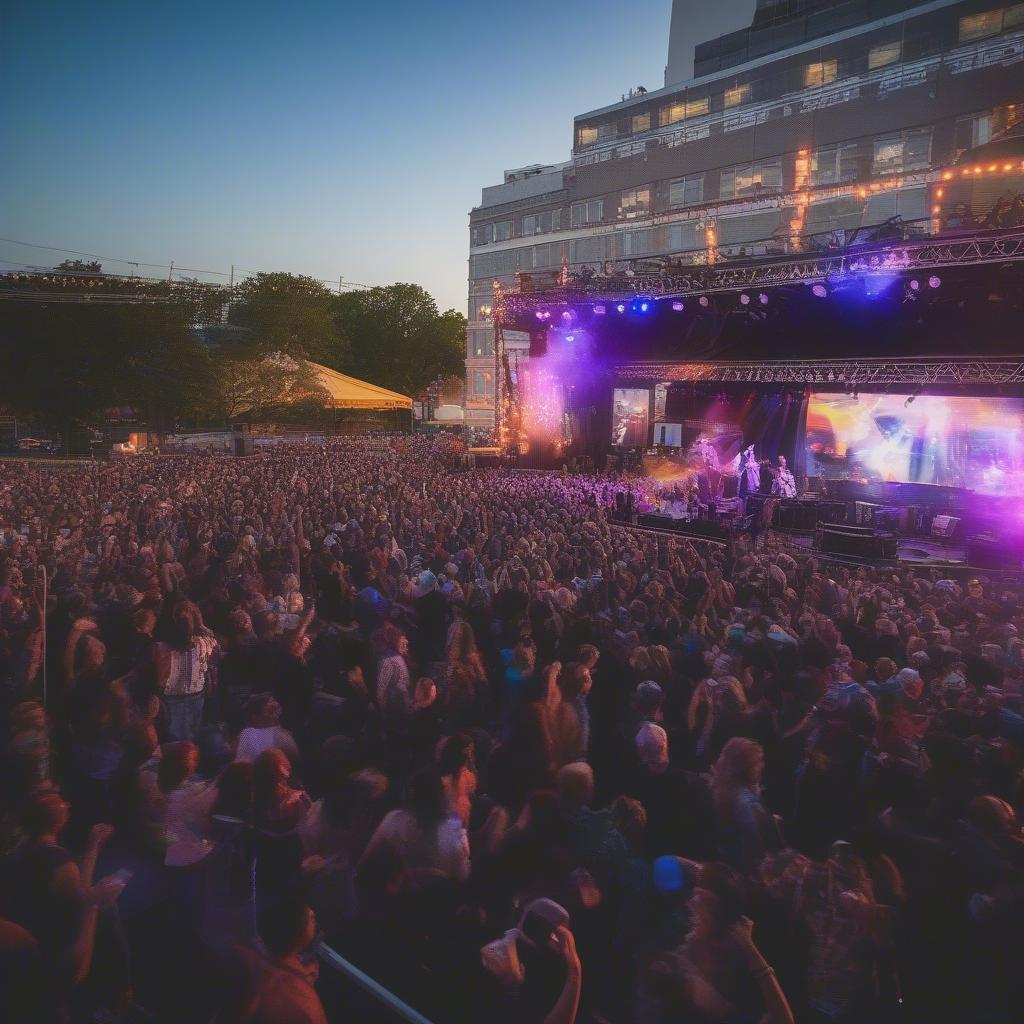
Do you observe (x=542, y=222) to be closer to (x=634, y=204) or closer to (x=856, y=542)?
(x=634, y=204)

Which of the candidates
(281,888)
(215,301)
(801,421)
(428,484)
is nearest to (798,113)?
(801,421)

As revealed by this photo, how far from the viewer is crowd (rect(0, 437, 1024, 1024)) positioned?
2.90m

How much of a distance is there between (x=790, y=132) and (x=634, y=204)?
8302 mm

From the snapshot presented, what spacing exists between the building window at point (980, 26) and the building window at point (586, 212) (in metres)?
16.9

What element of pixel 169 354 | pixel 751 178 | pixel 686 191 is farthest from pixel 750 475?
pixel 169 354

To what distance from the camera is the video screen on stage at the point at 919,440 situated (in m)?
17.7

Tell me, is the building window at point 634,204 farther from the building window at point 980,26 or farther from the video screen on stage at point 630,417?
the video screen on stage at point 630,417

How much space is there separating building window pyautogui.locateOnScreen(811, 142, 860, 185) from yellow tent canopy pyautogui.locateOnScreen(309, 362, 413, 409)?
19196mm

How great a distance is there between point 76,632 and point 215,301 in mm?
38171

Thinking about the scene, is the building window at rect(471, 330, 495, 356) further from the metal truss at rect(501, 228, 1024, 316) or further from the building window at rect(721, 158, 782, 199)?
the metal truss at rect(501, 228, 1024, 316)

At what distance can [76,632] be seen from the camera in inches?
213

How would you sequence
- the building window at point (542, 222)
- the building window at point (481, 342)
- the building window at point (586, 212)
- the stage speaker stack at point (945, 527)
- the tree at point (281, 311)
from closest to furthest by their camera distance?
the stage speaker stack at point (945, 527)
the building window at point (586, 212)
the tree at point (281, 311)
the building window at point (542, 222)
the building window at point (481, 342)

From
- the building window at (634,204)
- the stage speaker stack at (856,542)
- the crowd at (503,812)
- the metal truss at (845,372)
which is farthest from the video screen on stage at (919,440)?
the building window at (634,204)

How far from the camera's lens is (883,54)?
29031 millimetres
